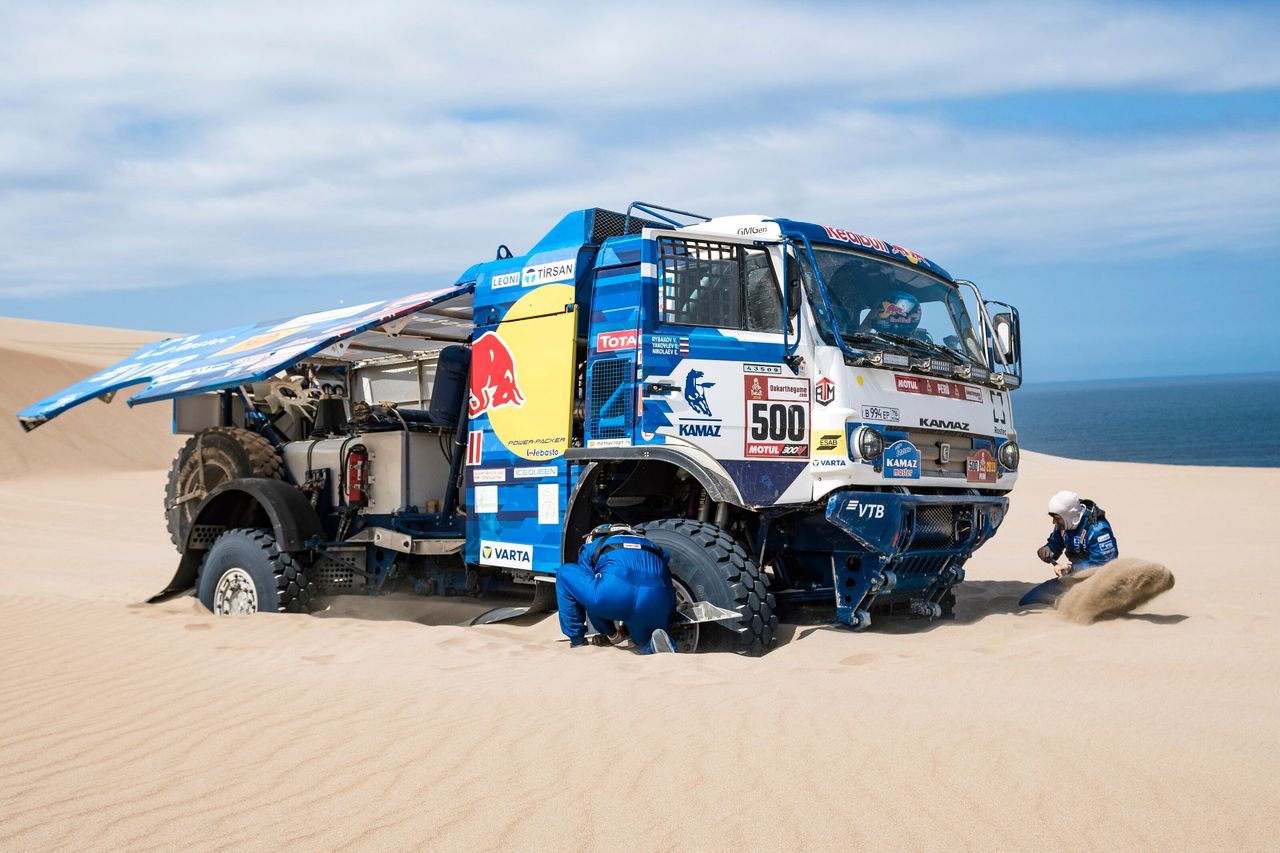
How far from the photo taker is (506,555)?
363 inches

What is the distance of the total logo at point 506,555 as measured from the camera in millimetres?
9023

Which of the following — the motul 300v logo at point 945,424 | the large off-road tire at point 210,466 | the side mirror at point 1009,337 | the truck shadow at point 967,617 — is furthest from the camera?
the large off-road tire at point 210,466

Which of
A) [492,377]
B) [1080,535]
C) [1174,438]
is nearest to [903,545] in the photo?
[1080,535]

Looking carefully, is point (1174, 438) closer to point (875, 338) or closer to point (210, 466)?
point (210, 466)

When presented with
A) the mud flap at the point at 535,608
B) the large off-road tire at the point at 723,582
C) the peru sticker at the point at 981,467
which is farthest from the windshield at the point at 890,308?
the mud flap at the point at 535,608

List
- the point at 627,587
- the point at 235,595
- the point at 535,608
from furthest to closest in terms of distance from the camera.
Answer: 1. the point at 235,595
2. the point at 535,608
3. the point at 627,587

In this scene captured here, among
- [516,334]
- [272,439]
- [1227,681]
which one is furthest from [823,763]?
[272,439]

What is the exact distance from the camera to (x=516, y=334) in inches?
357

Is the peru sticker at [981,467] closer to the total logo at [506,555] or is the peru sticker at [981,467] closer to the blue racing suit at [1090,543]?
the blue racing suit at [1090,543]

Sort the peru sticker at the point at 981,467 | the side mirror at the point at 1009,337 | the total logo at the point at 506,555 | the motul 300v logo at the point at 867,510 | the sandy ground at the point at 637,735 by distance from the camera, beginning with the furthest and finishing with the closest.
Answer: the side mirror at the point at 1009,337, the total logo at the point at 506,555, the peru sticker at the point at 981,467, the motul 300v logo at the point at 867,510, the sandy ground at the point at 637,735

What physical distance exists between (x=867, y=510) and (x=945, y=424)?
1084mm

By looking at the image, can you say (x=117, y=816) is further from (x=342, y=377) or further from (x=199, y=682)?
(x=342, y=377)

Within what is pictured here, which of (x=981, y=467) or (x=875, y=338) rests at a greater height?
(x=875, y=338)

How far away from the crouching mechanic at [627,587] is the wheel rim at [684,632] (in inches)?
2.1
